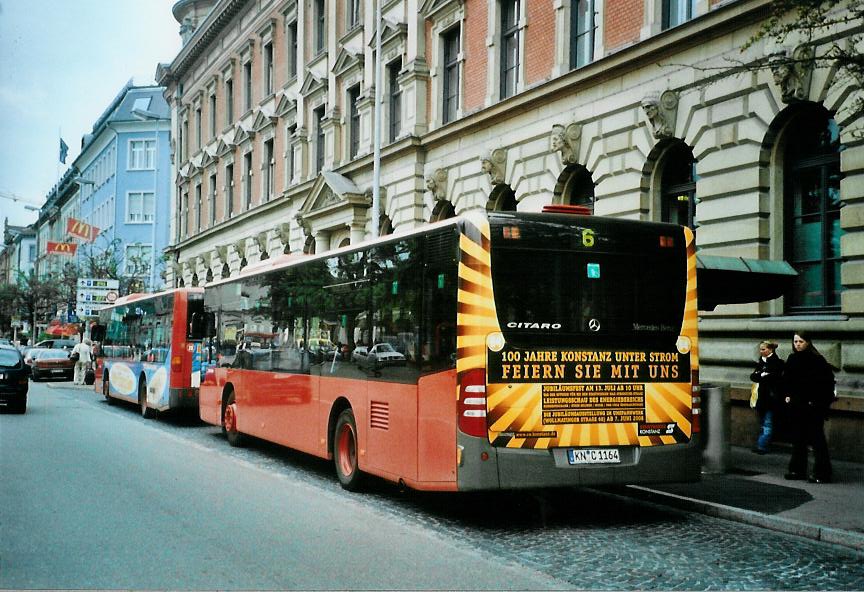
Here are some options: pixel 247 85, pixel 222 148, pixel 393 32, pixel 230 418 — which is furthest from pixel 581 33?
pixel 222 148

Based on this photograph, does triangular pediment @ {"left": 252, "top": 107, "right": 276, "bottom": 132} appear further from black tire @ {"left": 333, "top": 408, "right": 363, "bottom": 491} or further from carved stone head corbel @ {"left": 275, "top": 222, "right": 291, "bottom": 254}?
black tire @ {"left": 333, "top": 408, "right": 363, "bottom": 491}

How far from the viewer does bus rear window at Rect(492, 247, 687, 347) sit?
9055 millimetres

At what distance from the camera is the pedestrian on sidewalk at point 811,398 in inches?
453

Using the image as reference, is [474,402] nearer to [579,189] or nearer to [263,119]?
[579,189]

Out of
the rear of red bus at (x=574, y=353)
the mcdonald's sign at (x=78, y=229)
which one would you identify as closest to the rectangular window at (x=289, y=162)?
the mcdonald's sign at (x=78, y=229)

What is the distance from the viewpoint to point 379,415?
10.7m

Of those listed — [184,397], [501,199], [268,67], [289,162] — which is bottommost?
[184,397]

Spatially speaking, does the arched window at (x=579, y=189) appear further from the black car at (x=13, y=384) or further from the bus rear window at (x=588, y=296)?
the black car at (x=13, y=384)

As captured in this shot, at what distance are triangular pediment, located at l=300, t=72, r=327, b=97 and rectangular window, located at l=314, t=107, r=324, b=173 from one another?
695mm

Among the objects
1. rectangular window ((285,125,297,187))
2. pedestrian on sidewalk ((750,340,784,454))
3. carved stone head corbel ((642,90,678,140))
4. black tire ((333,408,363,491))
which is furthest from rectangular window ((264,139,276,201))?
black tire ((333,408,363,491))

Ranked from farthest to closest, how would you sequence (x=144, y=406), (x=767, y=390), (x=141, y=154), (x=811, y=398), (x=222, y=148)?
1. (x=141, y=154)
2. (x=222, y=148)
3. (x=144, y=406)
4. (x=767, y=390)
5. (x=811, y=398)

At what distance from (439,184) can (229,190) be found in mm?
20826

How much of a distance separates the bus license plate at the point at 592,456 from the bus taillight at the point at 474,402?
90 cm

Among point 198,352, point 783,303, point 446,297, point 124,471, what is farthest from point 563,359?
point 198,352
